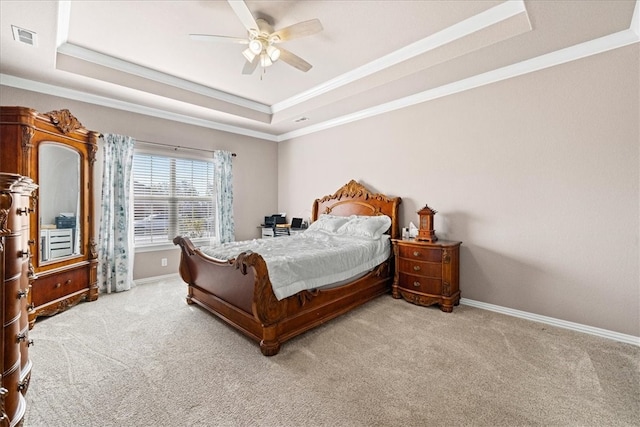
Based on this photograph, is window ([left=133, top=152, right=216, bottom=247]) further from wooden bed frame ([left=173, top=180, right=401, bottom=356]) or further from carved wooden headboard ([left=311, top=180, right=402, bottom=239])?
carved wooden headboard ([left=311, top=180, right=402, bottom=239])

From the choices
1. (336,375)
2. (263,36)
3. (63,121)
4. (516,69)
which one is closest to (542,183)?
(516,69)

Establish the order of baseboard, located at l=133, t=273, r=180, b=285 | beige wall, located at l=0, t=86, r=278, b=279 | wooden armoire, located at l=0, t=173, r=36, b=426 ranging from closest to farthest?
wooden armoire, located at l=0, t=173, r=36, b=426 < beige wall, located at l=0, t=86, r=278, b=279 < baseboard, located at l=133, t=273, r=180, b=285

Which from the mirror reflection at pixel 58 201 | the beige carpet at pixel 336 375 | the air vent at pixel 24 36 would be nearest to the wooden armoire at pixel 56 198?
the mirror reflection at pixel 58 201

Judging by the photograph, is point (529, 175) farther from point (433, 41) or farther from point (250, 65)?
point (250, 65)

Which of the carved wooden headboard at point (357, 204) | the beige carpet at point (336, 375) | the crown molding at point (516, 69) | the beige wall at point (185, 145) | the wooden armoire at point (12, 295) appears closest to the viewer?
the wooden armoire at point (12, 295)

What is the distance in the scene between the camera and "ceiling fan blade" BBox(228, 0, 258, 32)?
2.07m

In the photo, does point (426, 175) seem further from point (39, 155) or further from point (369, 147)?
point (39, 155)

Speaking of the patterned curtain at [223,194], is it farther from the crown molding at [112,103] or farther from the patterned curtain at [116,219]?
the patterned curtain at [116,219]

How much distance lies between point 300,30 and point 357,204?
271 cm

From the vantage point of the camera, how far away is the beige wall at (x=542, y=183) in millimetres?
2543

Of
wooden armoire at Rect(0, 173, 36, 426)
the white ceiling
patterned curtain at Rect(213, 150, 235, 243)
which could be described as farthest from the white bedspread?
the white ceiling

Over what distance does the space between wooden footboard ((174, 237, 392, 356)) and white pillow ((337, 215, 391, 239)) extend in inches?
21.4

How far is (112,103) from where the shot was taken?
3.93 m

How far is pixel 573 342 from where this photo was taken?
2498 mm
